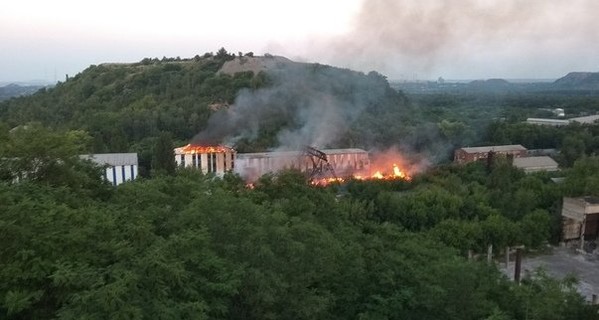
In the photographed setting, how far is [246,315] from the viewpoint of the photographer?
884cm

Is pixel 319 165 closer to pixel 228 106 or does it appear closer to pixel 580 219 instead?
pixel 580 219

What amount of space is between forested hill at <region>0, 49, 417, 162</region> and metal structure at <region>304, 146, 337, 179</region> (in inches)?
292

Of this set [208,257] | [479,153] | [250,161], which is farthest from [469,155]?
[208,257]

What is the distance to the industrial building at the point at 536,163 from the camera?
1660 inches

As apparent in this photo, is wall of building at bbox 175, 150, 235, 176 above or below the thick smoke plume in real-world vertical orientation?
below

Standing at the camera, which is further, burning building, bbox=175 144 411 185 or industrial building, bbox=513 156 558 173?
industrial building, bbox=513 156 558 173

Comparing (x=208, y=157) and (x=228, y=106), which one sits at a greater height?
(x=228, y=106)

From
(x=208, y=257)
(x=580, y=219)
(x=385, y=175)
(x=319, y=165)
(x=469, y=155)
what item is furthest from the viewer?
(x=469, y=155)

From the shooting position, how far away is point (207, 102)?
53.6 m

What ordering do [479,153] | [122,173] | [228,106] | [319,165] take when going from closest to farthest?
[122,173] → [319,165] → [479,153] → [228,106]

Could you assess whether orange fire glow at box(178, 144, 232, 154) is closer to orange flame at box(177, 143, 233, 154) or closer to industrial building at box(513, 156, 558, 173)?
orange flame at box(177, 143, 233, 154)

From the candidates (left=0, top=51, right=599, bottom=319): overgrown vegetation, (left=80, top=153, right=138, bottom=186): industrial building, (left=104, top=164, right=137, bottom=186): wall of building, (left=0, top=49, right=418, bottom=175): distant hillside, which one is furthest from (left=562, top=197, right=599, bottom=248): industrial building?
(left=104, top=164, right=137, bottom=186): wall of building

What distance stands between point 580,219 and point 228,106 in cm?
3453

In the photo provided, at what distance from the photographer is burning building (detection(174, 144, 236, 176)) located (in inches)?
1398
